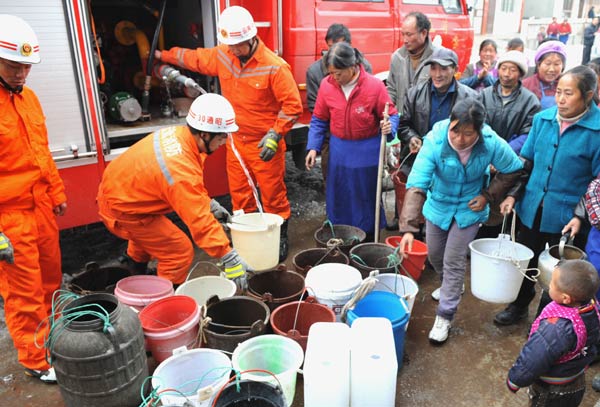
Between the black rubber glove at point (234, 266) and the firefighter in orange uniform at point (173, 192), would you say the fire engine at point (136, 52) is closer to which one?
the firefighter in orange uniform at point (173, 192)

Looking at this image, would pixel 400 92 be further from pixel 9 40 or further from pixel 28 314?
pixel 28 314

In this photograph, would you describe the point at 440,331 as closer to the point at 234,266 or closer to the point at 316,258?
the point at 316,258

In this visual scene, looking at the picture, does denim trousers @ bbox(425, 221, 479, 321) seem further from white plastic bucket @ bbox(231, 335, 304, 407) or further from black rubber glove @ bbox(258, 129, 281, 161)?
black rubber glove @ bbox(258, 129, 281, 161)

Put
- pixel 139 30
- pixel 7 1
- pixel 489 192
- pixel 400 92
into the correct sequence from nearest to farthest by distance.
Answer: pixel 489 192 < pixel 7 1 < pixel 400 92 < pixel 139 30

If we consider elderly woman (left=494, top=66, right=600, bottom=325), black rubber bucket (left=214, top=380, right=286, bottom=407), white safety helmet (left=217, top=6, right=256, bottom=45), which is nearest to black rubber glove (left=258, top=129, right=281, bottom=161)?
white safety helmet (left=217, top=6, right=256, bottom=45)

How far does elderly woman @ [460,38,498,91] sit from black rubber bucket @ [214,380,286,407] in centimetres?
409

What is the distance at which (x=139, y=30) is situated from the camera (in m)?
5.11

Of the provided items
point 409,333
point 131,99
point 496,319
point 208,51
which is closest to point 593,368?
point 496,319

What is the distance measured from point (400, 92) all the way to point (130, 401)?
140 inches

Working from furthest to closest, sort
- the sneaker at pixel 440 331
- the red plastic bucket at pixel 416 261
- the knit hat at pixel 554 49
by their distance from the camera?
the knit hat at pixel 554 49, the red plastic bucket at pixel 416 261, the sneaker at pixel 440 331

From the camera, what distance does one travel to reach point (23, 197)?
2.63m

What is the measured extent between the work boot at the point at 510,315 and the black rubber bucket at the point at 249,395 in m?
1.96

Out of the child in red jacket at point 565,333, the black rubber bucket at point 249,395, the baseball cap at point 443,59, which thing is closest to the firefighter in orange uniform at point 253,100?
the baseball cap at point 443,59

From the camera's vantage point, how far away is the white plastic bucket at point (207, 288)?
315 centimetres
